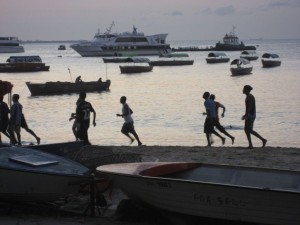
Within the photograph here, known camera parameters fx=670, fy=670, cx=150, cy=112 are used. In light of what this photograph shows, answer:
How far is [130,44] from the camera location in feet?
411

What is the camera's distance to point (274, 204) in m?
8.72

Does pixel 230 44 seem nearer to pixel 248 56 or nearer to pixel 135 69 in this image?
pixel 248 56

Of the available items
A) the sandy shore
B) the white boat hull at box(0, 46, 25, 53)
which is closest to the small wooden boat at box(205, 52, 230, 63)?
the white boat hull at box(0, 46, 25, 53)

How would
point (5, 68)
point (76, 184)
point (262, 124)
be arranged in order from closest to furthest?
1. point (76, 184)
2. point (262, 124)
3. point (5, 68)

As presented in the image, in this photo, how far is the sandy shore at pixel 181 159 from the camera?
976cm

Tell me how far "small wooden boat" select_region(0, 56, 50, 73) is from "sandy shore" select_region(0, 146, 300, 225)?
70.4 metres

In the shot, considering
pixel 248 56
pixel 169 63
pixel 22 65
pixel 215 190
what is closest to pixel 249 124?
pixel 215 190

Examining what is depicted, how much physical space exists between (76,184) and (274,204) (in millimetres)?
3002

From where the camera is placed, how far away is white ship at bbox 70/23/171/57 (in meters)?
125

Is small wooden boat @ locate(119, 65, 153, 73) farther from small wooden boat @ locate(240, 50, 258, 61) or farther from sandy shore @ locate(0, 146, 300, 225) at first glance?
sandy shore @ locate(0, 146, 300, 225)

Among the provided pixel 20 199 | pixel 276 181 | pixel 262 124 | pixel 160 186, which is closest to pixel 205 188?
pixel 160 186

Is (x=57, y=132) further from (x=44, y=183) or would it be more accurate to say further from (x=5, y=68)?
(x=5, y=68)

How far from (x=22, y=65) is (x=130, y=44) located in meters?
41.8

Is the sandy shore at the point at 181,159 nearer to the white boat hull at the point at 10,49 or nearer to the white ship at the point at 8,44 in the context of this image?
the white ship at the point at 8,44
